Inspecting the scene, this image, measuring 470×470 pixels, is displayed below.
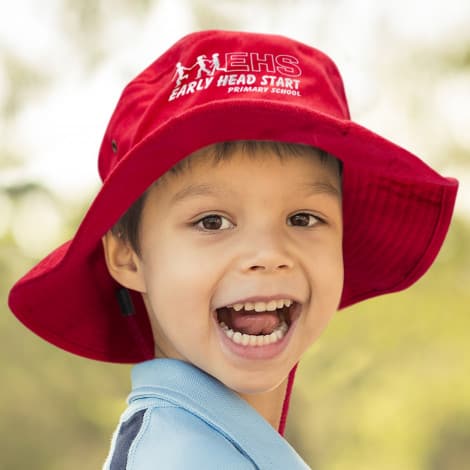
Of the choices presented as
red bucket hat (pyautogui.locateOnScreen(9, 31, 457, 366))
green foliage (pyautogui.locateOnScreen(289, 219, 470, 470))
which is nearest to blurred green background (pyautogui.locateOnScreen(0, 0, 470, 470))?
green foliage (pyautogui.locateOnScreen(289, 219, 470, 470))

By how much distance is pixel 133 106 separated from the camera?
0.81 m

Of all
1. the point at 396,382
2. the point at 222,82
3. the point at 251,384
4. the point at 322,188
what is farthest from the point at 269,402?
the point at 396,382

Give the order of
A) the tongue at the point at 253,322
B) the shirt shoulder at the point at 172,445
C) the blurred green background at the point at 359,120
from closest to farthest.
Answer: the shirt shoulder at the point at 172,445 < the tongue at the point at 253,322 < the blurred green background at the point at 359,120

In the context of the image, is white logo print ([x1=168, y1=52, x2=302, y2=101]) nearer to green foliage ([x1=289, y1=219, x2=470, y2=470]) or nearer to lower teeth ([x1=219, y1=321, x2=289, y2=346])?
lower teeth ([x1=219, y1=321, x2=289, y2=346])

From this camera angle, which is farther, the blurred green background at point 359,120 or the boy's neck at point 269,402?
the blurred green background at point 359,120

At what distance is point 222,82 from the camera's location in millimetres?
754

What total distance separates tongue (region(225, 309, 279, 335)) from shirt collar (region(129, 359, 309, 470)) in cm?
5

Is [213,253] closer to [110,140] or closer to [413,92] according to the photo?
[110,140]

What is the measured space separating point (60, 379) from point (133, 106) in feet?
2.54

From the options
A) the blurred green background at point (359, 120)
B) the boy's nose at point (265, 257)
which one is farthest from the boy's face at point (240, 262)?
the blurred green background at point (359, 120)

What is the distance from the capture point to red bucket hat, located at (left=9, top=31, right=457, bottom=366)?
0.73 m

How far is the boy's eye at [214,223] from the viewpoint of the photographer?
0.77 metres

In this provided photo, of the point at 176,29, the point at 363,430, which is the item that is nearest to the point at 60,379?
the point at 363,430

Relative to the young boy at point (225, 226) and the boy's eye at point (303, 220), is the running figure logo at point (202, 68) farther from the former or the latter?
the boy's eye at point (303, 220)
